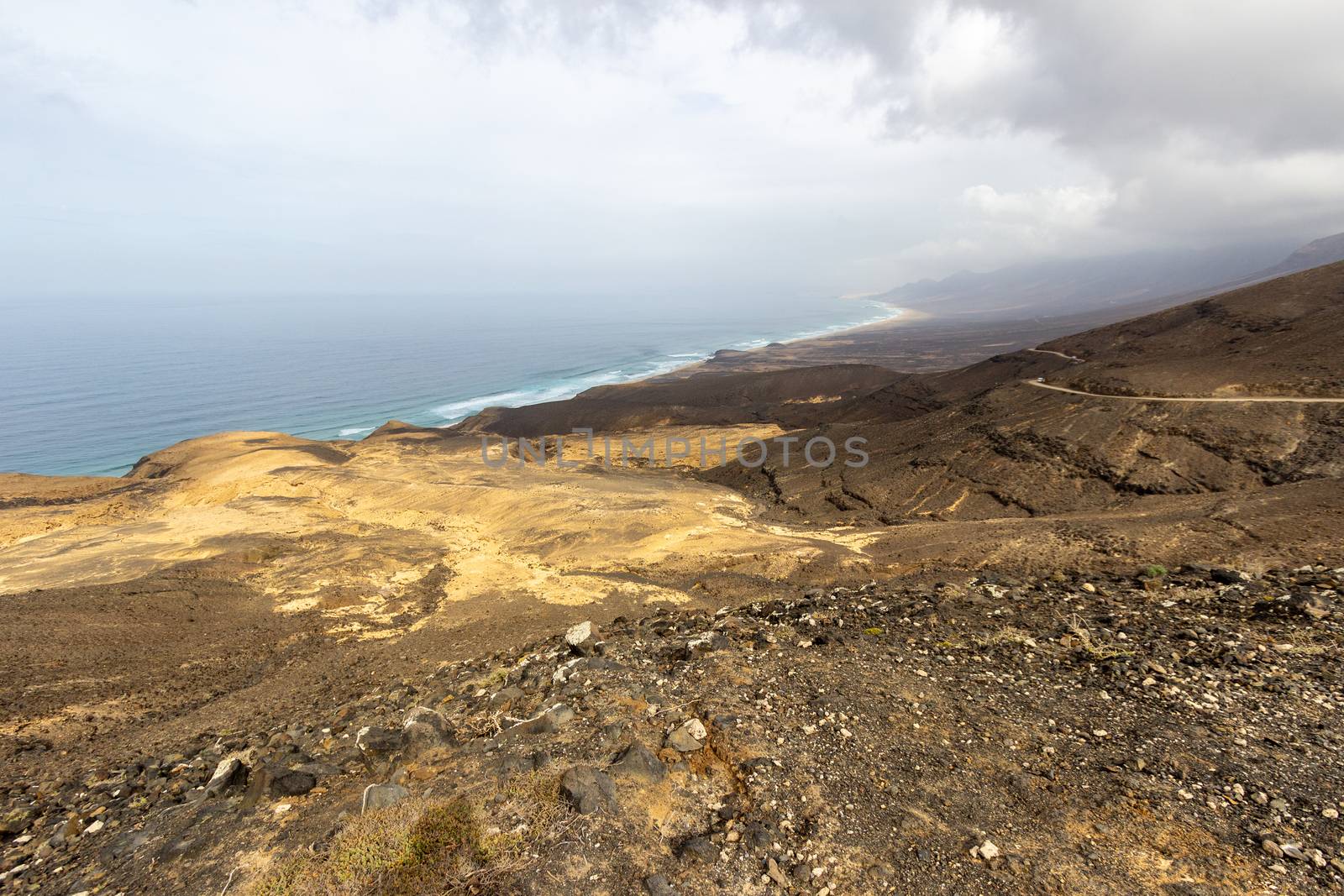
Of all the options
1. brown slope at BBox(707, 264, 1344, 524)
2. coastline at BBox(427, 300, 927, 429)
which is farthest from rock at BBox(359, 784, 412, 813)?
coastline at BBox(427, 300, 927, 429)

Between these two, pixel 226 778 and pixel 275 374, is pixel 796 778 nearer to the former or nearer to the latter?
pixel 226 778

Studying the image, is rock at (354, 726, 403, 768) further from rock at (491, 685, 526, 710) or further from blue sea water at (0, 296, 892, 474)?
blue sea water at (0, 296, 892, 474)

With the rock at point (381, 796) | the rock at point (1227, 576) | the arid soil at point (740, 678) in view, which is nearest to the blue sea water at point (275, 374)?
the arid soil at point (740, 678)

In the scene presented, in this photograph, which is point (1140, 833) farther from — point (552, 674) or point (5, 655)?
point (5, 655)

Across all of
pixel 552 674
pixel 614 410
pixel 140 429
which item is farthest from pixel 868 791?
pixel 140 429

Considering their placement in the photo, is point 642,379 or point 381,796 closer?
point 381,796

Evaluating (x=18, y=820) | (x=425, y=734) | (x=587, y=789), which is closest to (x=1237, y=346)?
(x=587, y=789)
